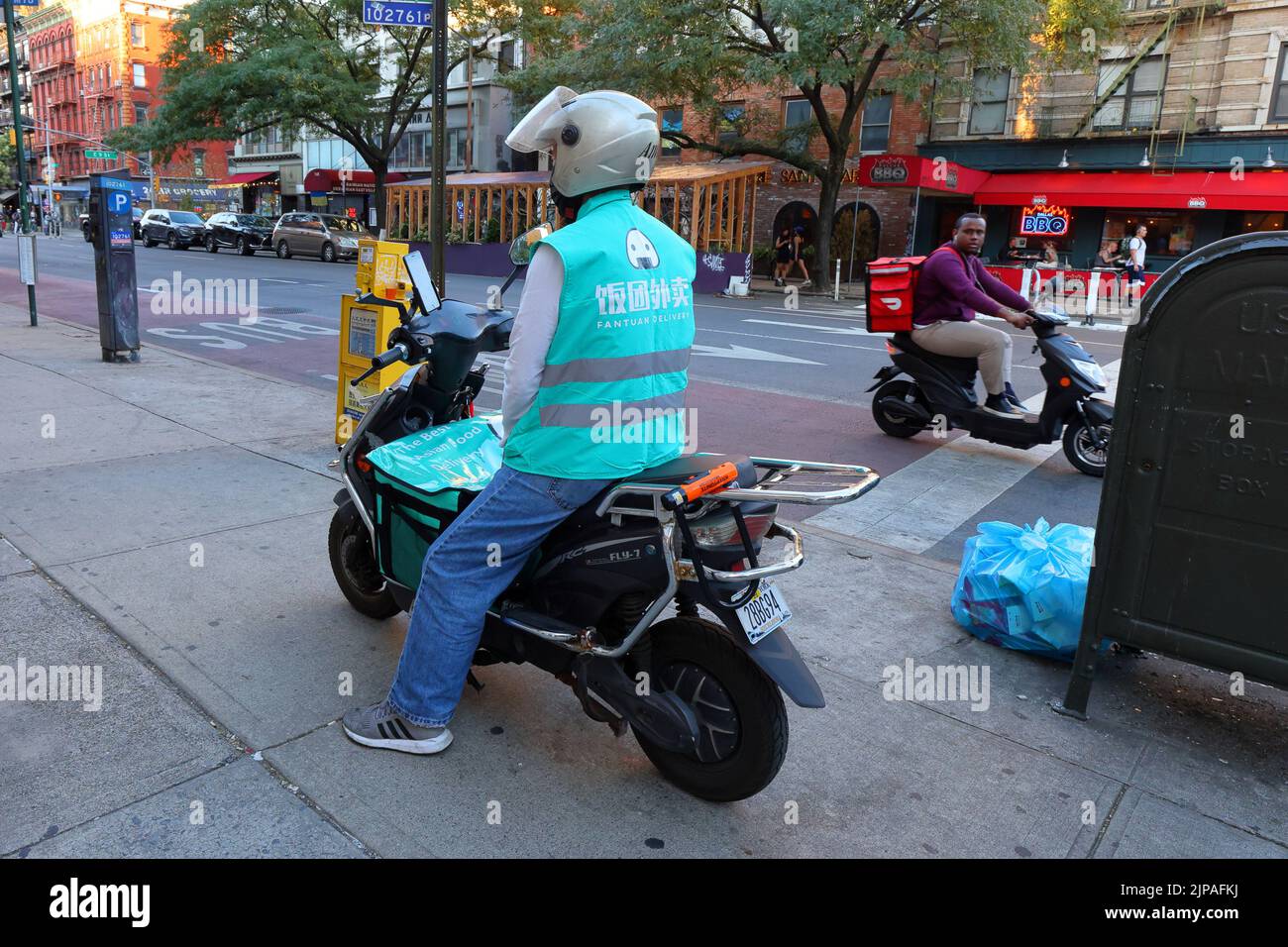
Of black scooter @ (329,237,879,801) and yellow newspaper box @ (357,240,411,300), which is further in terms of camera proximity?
yellow newspaper box @ (357,240,411,300)

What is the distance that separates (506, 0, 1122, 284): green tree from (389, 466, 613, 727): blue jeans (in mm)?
19259

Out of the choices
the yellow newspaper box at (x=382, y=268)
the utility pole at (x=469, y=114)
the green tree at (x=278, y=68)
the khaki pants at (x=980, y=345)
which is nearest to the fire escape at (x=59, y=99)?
the utility pole at (x=469, y=114)

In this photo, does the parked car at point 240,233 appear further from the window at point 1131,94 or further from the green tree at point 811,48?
the window at point 1131,94

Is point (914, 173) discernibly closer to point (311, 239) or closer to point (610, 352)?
point (311, 239)

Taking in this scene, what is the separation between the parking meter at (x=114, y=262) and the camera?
30.1 feet

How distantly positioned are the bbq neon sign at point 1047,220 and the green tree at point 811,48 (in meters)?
3.58

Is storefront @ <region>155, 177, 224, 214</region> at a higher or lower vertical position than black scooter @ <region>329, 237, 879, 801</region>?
higher

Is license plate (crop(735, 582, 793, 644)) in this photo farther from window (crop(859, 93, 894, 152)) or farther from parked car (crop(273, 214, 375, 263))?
parked car (crop(273, 214, 375, 263))

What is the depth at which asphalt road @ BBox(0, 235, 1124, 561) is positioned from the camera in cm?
696

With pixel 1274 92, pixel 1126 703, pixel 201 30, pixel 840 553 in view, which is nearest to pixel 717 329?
pixel 840 553

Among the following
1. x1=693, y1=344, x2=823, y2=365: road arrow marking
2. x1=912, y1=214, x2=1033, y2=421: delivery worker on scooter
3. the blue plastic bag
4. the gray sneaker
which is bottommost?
the gray sneaker

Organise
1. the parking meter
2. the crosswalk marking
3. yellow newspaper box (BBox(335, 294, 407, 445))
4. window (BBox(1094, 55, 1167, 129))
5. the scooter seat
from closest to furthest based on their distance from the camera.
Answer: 1. the crosswalk marking
2. yellow newspaper box (BBox(335, 294, 407, 445))
3. the scooter seat
4. the parking meter
5. window (BBox(1094, 55, 1167, 129))

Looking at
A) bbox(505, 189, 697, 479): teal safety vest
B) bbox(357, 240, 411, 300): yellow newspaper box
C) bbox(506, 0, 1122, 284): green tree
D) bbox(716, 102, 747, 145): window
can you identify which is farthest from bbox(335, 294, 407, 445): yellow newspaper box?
bbox(716, 102, 747, 145): window

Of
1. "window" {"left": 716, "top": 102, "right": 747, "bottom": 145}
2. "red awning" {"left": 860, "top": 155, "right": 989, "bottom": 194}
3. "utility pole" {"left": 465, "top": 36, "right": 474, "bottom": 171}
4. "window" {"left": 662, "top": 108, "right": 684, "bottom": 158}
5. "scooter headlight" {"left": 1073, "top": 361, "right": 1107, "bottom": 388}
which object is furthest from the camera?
"utility pole" {"left": 465, "top": 36, "right": 474, "bottom": 171}
